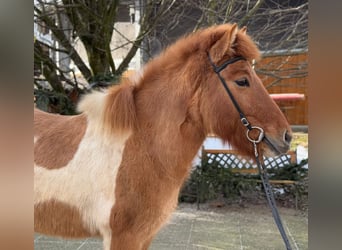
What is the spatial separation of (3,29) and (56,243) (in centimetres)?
353

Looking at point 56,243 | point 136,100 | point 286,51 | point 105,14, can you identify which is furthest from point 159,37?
point 136,100

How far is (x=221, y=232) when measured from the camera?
3.83m

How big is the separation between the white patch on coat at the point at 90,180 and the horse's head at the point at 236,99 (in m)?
0.43

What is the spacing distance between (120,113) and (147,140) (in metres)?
0.18

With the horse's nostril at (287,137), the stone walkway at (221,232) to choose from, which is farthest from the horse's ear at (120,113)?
the stone walkway at (221,232)

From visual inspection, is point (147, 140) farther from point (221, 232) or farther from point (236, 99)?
point (221, 232)

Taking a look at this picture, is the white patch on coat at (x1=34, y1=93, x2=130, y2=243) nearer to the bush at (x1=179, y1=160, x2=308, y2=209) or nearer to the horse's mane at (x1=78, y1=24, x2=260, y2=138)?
the horse's mane at (x1=78, y1=24, x2=260, y2=138)

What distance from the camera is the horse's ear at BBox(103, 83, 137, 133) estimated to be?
5.36 ft

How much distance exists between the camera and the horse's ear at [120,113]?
64.3 inches

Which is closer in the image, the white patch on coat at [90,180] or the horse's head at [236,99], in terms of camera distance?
the horse's head at [236,99]

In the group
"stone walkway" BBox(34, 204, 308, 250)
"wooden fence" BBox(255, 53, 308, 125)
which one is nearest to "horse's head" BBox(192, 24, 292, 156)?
"stone walkway" BBox(34, 204, 308, 250)

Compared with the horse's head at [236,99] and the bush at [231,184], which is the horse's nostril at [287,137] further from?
the bush at [231,184]

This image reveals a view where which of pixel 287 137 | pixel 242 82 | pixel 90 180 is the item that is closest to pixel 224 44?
pixel 242 82

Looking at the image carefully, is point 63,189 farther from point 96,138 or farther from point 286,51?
point 286,51
